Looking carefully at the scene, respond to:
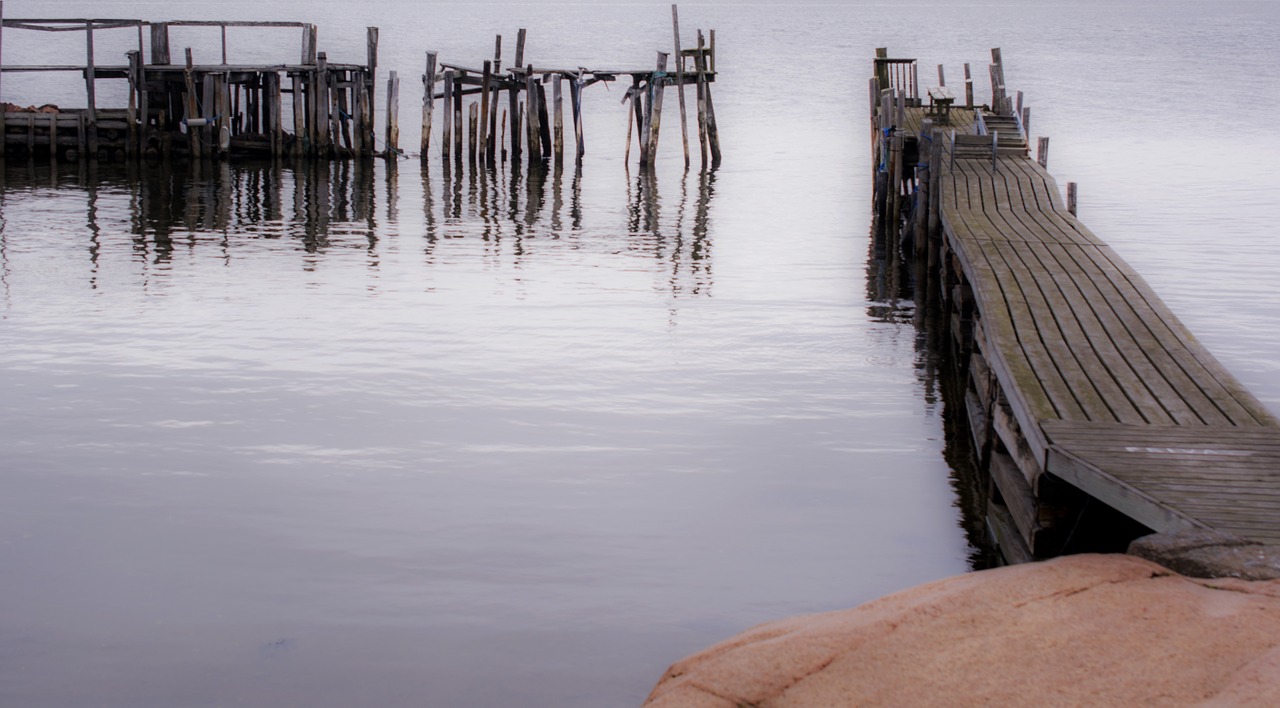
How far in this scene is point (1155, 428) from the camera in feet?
20.5

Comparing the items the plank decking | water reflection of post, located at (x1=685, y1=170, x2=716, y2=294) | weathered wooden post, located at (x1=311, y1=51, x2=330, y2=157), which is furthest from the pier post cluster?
the plank decking

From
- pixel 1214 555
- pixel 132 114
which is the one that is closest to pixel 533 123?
pixel 132 114

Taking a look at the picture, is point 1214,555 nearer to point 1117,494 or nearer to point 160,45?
point 1117,494

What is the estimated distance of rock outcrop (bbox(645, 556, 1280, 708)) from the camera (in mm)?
4223

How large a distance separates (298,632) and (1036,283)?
6.08 m

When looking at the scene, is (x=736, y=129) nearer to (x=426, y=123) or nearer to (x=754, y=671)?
(x=426, y=123)

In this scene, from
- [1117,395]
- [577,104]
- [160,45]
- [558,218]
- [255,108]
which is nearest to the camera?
[1117,395]

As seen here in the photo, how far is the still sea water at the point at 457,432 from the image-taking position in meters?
5.88

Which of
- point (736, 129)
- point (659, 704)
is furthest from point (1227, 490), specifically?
point (736, 129)

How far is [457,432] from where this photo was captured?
8938 millimetres

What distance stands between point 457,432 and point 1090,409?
163 inches

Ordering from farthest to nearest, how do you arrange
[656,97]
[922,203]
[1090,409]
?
[656,97], [922,203], [1090,409]

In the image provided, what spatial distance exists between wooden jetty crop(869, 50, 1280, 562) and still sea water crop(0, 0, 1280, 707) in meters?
0.70

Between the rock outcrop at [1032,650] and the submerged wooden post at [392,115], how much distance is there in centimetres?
2582
